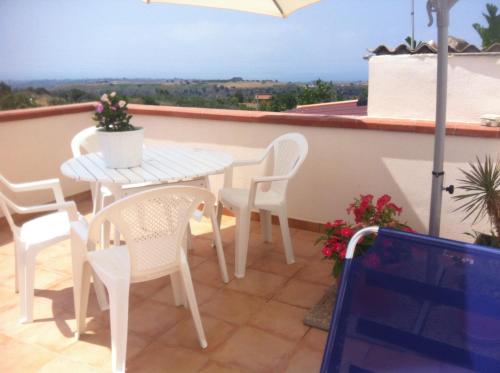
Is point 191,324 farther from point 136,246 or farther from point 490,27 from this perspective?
point 490,27

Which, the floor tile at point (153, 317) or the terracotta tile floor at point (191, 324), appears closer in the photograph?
the terracotta tile floor at point (191, 324)

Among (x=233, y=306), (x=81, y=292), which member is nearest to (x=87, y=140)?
(x=81, y=292)

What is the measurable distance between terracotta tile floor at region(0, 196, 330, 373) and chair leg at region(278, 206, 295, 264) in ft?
0.21

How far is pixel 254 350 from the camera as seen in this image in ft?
6.73

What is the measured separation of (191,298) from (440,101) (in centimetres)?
141

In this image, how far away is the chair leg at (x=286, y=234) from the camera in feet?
9.34

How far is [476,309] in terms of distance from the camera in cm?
110

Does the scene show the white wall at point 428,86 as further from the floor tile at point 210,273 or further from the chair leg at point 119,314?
the chair leg at point 119,314

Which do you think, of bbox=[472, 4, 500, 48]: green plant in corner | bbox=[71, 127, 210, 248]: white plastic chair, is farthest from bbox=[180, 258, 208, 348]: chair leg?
bbox=[472, 4, 500, 48]: green plant in corner

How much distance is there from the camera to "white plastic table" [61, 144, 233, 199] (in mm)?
2303

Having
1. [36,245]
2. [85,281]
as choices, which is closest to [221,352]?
[85,281]

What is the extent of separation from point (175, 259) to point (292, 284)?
1.00 m

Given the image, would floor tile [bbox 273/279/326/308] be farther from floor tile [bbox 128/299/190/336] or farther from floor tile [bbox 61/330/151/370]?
floor tile [bbox 61/330/151/370]

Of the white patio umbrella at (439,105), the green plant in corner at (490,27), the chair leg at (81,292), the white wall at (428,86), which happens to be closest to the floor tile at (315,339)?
the white patio umbrella at (439,105)
